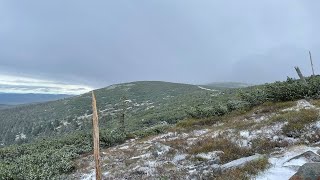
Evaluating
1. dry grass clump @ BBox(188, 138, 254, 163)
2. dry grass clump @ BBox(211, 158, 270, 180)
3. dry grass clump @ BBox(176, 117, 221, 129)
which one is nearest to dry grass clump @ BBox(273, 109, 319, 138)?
dry grass clump @ BBox(188, 138, 254, 163)

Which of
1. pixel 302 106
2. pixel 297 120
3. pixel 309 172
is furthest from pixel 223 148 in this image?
pixel 302 106

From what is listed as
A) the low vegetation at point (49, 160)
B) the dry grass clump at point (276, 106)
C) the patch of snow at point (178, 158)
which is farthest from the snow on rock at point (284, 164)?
the low vegetation at point (49, 160)

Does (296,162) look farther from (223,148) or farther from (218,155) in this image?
Answer: (223,148)

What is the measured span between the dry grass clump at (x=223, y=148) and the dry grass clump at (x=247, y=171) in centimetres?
302

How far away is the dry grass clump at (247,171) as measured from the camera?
12.5 meters

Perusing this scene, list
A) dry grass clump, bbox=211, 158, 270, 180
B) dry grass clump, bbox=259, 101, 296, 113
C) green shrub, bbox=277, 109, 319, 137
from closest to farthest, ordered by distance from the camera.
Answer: dry grass clump, bbox=211, 158, 270, 180, green shrub, bbox=277, 109, 319, 137, dry grass clump, bbox=259, 101, 296, 113

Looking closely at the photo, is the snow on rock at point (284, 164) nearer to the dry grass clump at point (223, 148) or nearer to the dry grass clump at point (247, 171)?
the dry grass clump at point (247, 171)

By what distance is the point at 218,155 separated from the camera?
55.9 ft

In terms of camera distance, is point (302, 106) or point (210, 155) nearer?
point (210, 155)

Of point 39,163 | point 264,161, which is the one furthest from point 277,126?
point 39,163

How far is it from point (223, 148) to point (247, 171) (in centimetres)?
491

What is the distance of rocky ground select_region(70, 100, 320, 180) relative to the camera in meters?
13.8

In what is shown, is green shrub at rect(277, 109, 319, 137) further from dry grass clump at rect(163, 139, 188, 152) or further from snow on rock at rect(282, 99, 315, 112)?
dry grass clump at rect(163, 139, 188, 152)

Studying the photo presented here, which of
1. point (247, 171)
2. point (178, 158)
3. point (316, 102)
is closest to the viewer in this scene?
point (247, 171)
